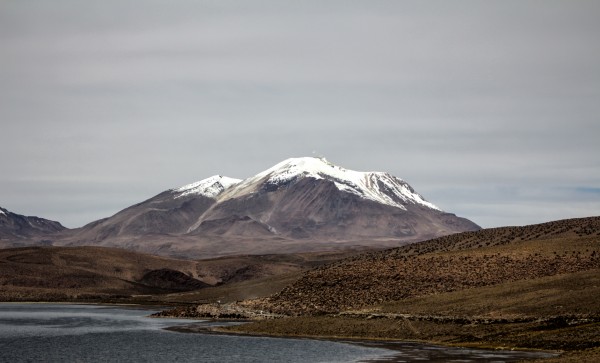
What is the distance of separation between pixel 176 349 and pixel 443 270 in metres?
51.4

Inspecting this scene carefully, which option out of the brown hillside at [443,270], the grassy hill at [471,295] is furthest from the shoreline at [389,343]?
the brown hillside at [443,270]

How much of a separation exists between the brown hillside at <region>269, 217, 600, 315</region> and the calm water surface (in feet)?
71.1

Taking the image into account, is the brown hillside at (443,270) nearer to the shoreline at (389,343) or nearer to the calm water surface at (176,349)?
the shoreline at (389,343)

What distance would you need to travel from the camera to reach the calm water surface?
75.2 meters

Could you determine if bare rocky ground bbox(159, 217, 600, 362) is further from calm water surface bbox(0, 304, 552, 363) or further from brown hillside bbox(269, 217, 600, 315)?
calm water surface bbox(0, 304, 552, 363)

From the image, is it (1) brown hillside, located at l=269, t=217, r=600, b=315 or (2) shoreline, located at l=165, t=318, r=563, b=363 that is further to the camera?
(1) brown hillside, located at l=269, t=217, r=600, b=315

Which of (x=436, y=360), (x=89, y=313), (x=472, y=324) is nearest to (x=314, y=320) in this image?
(x=472, y=324)

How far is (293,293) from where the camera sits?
430 ft

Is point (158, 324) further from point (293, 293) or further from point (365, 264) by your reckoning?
point (365, 264)

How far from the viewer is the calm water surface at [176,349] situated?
75250mm

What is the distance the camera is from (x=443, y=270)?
12644cm

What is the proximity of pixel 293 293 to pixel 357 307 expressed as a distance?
1890cm

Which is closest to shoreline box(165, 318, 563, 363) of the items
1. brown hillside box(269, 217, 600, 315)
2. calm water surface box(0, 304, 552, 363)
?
calm water surface box(0, 304, 552, 363)

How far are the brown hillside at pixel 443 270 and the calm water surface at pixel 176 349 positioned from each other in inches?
853
